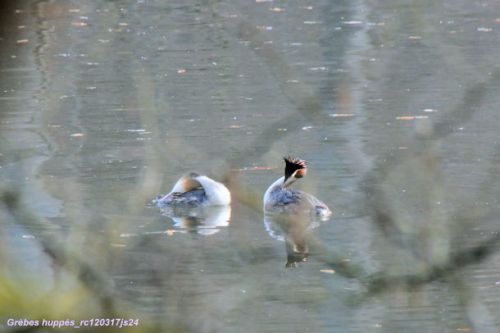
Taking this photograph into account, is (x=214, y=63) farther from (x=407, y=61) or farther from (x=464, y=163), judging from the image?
(x=464, y=163)

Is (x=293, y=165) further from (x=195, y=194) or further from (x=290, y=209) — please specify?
(x=195, y=194)

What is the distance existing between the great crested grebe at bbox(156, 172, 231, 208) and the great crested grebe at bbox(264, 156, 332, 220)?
371 millimetres

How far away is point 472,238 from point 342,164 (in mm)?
2649

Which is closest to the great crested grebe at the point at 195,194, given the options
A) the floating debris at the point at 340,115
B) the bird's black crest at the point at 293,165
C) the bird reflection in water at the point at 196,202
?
the bird reflection in water at the point at 196,202

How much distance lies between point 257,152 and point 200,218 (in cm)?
671

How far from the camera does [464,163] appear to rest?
10242 millimetres

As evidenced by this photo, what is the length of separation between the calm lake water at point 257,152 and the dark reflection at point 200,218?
0.05m

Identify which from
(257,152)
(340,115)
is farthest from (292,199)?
(257,152)

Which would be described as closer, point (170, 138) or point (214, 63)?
point (170, 138)

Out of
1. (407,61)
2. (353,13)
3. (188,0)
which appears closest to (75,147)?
(407,61)

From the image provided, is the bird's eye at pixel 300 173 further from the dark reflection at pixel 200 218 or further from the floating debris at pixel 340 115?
the floating debris at pixel 340 115

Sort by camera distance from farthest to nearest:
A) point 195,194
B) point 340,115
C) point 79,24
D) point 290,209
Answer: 1. point 79,24
2. point 340,115
3. point 195,194
4. point 290,209

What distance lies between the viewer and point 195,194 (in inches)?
384

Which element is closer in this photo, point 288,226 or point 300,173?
point 288,226
